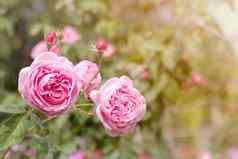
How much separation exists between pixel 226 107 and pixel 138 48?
56 centimetres

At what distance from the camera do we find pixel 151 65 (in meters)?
1.27

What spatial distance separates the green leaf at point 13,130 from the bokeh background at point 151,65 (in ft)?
0.49

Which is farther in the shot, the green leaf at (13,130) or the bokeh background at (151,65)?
the bokeh background at (151,65)

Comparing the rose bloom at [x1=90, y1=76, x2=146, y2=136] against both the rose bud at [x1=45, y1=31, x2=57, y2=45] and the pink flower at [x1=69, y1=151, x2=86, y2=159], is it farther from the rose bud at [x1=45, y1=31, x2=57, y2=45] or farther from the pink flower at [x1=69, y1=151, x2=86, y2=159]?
the pink flower at [x1=69, y1=151, x2=86, y2=159]

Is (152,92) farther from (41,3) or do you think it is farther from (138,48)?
(41,3)

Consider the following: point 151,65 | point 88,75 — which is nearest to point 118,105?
point 88,75

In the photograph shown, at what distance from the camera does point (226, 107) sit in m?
1.78

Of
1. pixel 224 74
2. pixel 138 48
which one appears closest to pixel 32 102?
pixel 138 48

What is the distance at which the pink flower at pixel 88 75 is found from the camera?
779mm

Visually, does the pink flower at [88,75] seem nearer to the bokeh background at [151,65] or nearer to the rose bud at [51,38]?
the rose bud at [51,38]

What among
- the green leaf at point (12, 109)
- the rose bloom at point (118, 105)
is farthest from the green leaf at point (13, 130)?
the rose bloom at point (118, 105)

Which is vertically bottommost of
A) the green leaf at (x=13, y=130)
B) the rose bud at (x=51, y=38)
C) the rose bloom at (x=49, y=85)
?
the green leaf at (x=13, y=130)

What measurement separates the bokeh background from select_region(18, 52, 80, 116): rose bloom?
22 centimetres

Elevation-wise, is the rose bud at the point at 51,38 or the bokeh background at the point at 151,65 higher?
the rose bud at the point at 51,38
